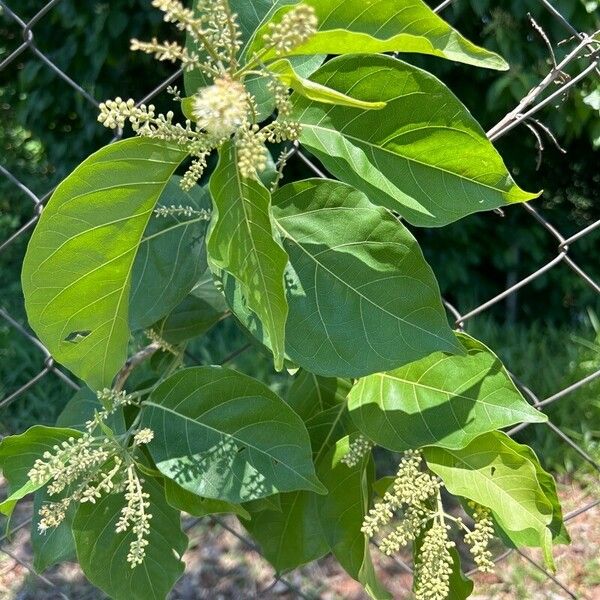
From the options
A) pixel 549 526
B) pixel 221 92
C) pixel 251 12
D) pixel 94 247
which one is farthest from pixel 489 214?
pixel 221 92

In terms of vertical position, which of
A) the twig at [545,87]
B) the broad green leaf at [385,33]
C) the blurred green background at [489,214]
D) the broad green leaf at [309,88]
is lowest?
the blurred green background at [489,214]

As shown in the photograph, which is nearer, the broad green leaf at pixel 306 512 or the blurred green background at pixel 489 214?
the broad green leaf at pixel 306 512

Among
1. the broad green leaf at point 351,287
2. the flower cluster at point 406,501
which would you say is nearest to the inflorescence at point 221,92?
the broad green leaf at point 351,287

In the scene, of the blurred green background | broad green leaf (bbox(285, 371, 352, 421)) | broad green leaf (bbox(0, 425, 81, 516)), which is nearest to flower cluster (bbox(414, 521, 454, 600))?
broad green leaf (bbox(285, 371, 352, 421))

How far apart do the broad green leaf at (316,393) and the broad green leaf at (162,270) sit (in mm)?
233

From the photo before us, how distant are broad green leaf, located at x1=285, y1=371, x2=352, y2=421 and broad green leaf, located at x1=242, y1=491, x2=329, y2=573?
12cm

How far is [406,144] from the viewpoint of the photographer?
72 cm

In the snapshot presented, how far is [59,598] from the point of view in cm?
195

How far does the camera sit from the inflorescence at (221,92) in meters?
0.50

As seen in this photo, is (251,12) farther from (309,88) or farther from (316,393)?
(316,393)

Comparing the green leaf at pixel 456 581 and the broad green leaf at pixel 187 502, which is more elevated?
the broad green leaf at pixel 187 502

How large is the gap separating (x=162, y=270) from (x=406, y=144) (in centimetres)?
33

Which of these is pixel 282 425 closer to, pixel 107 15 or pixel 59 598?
pixel 59 598

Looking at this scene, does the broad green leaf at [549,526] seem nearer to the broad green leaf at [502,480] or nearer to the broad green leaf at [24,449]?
the broad green leaf at [502,480]
